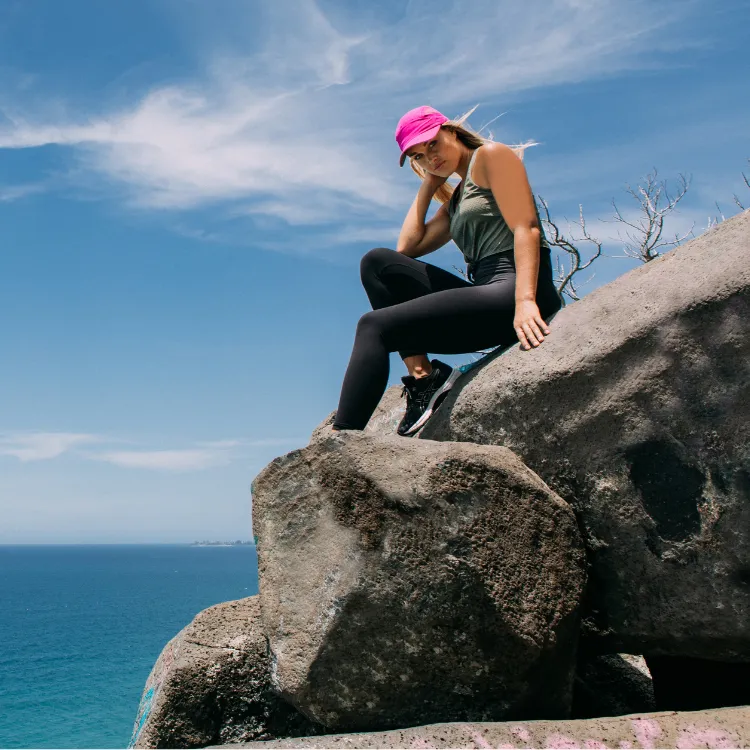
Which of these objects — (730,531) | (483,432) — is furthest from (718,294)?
(483,432)

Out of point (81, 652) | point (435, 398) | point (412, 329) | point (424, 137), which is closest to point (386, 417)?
point (435, 398)

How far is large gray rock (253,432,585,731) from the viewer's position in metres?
3.47

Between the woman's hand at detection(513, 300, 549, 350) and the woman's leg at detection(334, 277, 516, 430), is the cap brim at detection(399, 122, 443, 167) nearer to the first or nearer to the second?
the woman's leg at detection(334, 277, 516, 430)

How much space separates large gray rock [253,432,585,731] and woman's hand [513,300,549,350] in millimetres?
832

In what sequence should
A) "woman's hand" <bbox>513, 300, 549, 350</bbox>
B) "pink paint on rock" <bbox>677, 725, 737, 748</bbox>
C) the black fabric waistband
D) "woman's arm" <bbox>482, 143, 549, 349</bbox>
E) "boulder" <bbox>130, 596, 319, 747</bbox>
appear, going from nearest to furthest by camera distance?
1. "pink paint on rock" <bbox>677, 725, 737, 748</bbox>
2. "boulder" <bbox>130, 596, 319, 747</bbox>
3. "woman's hand" <bbox>513, 300, 549, 350</bbox>
4. "woman's arm" <bbox>482, 143, 549, 349</bbox>
5. the black fabric waistband

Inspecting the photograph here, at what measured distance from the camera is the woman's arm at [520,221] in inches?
171

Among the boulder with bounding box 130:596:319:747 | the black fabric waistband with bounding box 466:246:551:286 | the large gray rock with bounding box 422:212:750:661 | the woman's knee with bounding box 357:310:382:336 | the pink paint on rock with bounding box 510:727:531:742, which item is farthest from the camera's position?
the black fabric waistband with bounding box 466:246:551:286

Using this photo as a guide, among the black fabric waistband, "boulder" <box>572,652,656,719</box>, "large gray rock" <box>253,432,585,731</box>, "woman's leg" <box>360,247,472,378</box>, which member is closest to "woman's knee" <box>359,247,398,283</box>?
"woman's leg" <box>360,247,472,378</box>

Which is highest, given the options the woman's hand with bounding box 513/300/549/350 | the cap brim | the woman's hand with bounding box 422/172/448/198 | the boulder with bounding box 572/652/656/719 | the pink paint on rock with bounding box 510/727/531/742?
the cap brim

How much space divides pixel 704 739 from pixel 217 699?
2.47 meters

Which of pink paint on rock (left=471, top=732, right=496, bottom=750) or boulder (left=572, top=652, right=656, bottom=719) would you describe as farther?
boulder (left=572, top=652, right=656, bottom=719)

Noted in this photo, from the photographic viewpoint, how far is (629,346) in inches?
148

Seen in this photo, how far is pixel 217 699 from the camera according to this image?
13.4 feet

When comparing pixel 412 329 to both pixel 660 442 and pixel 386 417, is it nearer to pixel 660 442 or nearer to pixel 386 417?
pixel 386 417
